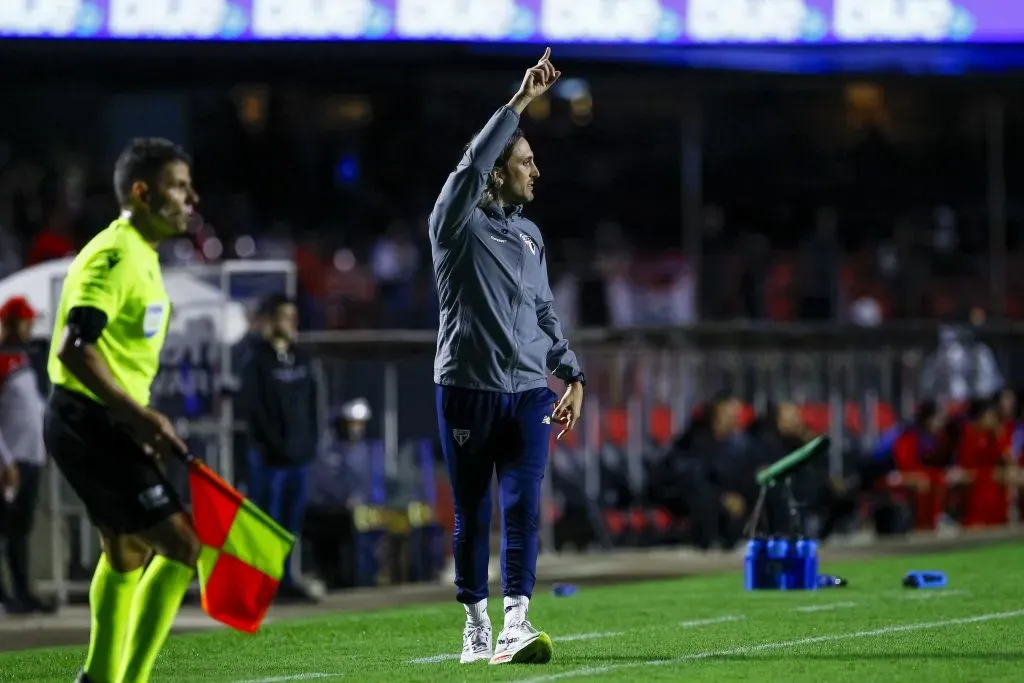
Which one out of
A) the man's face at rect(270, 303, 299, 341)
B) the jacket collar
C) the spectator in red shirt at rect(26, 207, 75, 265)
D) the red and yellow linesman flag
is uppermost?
the spectator in red shirt at rect(26, 207, 75, 265)

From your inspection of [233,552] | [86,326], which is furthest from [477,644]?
[86,326]

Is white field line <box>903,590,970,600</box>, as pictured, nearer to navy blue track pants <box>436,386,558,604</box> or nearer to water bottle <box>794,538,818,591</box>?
water bottle <box>794,538,818,591</box>

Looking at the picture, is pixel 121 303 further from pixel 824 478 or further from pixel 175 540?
pixel 824 478

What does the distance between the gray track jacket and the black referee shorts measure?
1819mm

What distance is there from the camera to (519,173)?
326 inches

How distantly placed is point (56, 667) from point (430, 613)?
3.17 metres

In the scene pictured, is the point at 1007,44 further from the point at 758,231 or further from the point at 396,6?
the point at 758,231

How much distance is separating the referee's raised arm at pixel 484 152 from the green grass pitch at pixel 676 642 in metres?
1.78

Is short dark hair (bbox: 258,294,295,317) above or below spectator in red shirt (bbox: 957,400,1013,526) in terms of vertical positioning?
above

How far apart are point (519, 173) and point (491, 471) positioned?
3.87 ft

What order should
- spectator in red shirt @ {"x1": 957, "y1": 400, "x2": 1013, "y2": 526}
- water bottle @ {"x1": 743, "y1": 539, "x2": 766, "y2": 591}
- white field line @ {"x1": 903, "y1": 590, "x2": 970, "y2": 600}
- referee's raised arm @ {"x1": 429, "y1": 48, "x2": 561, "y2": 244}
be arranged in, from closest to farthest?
1. referee's raised arm @ {"x1": 429, "y1": 48, "x2": 561, "y2": 244}
2. white field line @ {"x1": 903, "y1": 590, "x2": 970, "y2": 600}
3. water bottle @ {"x1": 743, "y1": 539, "x2": 766, "y2": 591}
4. spectator in red shirt @ {"x1": 957, "y1": 400, "x2": 1013, "y2": 526}

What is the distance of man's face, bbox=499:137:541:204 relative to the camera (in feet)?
27.1

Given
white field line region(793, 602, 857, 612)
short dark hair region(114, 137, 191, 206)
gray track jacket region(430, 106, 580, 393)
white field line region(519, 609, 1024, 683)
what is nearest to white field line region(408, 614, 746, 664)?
white field line region(793, 602, 857, 612)

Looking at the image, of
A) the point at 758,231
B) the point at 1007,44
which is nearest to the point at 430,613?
the point at 1007,44
